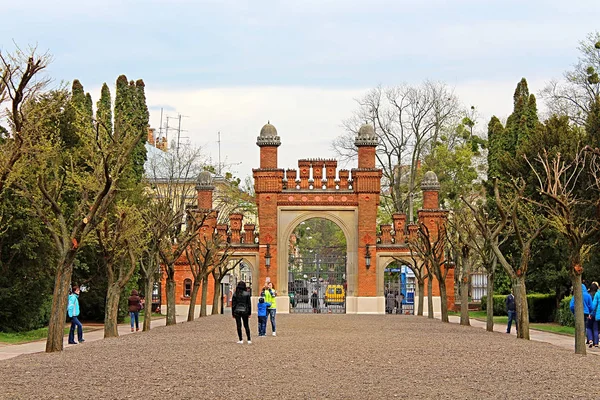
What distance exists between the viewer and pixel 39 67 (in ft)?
58.4

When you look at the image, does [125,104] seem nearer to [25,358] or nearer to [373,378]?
[25,358]

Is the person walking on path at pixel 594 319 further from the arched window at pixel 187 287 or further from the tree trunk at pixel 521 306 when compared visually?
the arched window at pixel 187 287

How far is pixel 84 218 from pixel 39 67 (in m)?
4.36

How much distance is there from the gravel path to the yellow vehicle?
25.4 m

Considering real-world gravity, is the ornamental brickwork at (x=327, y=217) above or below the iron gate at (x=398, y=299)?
above

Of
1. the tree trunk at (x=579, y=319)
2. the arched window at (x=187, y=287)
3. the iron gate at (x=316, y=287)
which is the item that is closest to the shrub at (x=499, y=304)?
the iron gate at (x=316, y=287)

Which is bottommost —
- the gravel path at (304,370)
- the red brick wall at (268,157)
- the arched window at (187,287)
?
the gravel path at (304,370)

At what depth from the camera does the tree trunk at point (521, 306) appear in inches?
993

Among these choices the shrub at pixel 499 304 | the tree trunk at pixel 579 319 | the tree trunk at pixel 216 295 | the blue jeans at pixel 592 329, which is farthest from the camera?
the tree trunk at pixel 216 295

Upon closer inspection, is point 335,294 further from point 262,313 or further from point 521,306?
point 521,306

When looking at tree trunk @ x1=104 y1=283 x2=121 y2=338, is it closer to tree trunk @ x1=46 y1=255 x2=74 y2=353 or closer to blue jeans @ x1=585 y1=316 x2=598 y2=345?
tree trunk @ x1=46 y1=255 x2=74 y2=353

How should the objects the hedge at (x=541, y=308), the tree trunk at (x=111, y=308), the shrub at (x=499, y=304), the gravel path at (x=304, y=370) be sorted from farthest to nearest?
the shrub at (x=499, y=304) → the hedge at (x=541, y=308) → the tree trunk at (x=111, y=308) → the gravel path at (x=304, y=370)

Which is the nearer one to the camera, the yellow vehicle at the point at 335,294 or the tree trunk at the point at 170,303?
the tree trunk at the point at 170,303

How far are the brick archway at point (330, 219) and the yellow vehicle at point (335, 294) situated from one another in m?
2.14
